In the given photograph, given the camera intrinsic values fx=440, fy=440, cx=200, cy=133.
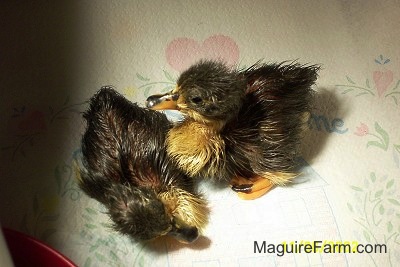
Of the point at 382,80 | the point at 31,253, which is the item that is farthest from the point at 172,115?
the point at 382,80

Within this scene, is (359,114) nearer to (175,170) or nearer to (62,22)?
(175,170)

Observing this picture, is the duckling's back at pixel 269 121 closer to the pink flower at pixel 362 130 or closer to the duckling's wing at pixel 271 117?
the duckling's wing at pixel 271 117

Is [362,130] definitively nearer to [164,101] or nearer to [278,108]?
[278,108]

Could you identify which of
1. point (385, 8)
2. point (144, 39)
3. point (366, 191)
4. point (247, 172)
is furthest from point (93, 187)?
point (385, 8)

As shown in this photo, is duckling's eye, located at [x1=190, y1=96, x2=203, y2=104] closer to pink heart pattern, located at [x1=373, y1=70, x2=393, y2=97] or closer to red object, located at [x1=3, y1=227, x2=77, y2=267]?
red object, located at [x1=3, y1=227, x2=77, y2=267]

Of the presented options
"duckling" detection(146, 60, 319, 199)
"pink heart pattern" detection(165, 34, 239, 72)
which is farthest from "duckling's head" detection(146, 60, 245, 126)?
"pink heart pattern" detection(165, 34, 239, 72)
